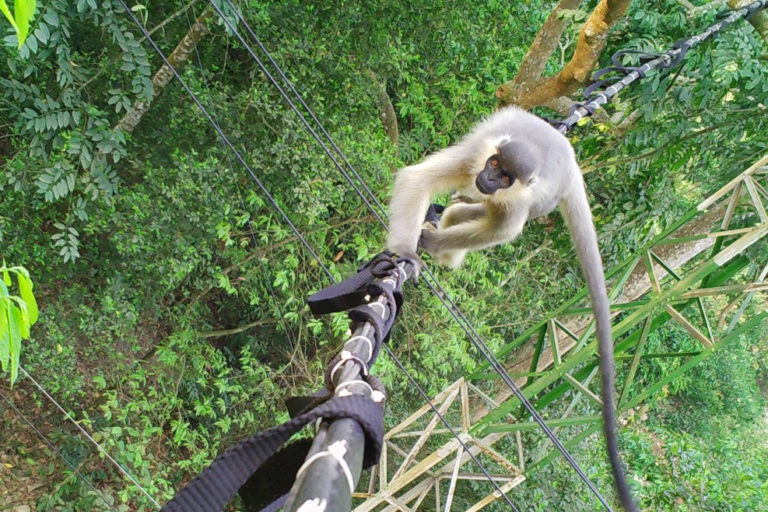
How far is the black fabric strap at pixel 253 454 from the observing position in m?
0.81

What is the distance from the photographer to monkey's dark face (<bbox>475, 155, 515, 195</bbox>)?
3064mm

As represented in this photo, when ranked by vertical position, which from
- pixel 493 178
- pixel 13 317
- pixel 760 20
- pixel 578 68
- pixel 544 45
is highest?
pixel 13 317

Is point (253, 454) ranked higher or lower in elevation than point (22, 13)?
lower

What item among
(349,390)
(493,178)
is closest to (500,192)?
(493,178)

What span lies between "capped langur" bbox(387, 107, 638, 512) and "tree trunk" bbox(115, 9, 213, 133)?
2.84 meters

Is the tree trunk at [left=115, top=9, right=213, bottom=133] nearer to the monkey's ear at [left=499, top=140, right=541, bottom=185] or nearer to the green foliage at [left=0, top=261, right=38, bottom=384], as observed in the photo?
the monkey's ear at [left=499, top=140, right=541, bottom=185]

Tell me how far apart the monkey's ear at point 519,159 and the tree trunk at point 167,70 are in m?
3.18

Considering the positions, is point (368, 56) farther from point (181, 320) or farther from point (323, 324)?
point (181, 320)

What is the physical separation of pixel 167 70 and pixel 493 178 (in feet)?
11.2

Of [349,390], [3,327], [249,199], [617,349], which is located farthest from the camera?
[617,349]

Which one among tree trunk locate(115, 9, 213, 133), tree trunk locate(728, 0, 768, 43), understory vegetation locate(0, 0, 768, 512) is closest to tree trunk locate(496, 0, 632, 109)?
understory vegetation locate(0, 0, 768, 512)

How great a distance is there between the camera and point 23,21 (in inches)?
47.3

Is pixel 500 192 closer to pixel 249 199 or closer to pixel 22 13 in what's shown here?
pixel 22 13

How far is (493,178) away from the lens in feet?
10.1
